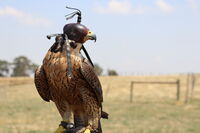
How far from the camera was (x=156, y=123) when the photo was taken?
14.0m

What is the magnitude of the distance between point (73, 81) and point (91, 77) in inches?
5.5

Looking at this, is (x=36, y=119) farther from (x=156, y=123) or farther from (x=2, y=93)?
(x=2, y=93)

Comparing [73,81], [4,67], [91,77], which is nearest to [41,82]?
[73,81]

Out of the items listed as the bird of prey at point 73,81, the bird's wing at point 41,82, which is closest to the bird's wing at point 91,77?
the bird of prey at point 73,81

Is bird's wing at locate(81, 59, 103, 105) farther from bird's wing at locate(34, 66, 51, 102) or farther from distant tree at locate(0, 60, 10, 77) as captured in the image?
distant tree at locate(0, 60, 10, 77)

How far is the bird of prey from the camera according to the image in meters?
3.33

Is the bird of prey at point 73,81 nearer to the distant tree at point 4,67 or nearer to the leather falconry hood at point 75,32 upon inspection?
the leather falconry hood at point 75,32

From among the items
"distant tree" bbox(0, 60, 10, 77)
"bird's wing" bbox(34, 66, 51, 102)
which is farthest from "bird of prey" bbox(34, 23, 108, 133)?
"distant tree" bbox(0, 60, 10, 77)

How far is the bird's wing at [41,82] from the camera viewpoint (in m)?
3.52

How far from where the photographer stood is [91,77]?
333 cm

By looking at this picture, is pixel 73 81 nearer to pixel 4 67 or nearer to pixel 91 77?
pixel 91 77

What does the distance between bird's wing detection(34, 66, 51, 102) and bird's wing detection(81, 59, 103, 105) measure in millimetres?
377

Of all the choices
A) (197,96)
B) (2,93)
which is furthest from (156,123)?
(2,93)

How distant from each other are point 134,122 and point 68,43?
1094 centimetres
